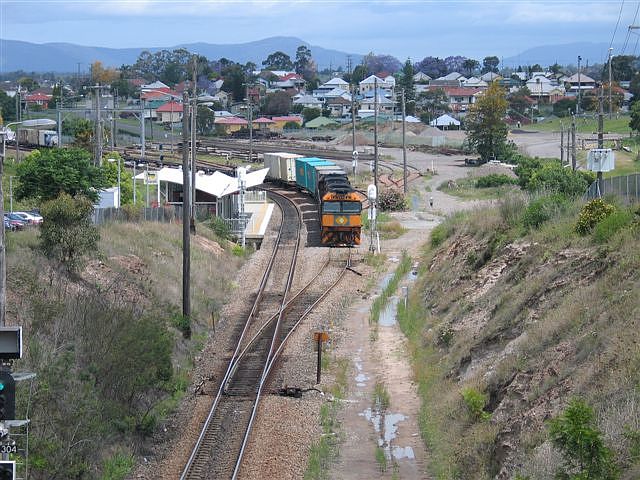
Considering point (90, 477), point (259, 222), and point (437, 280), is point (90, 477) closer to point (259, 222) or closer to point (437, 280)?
point (437, 280)

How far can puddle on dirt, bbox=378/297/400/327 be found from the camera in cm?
3472

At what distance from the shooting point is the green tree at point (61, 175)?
45344 millimetres

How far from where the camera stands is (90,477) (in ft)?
61.7

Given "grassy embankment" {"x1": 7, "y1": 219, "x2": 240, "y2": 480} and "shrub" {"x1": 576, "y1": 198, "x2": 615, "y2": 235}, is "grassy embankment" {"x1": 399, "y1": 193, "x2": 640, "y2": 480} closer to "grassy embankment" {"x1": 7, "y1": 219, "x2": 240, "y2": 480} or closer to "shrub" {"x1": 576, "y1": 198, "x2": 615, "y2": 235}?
"shrub" {"x1": 576, "y1": 198, "x2": 615, "y2": 235}

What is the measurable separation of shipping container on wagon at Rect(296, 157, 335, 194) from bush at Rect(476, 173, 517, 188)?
49.7ft

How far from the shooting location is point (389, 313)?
36.3 meters

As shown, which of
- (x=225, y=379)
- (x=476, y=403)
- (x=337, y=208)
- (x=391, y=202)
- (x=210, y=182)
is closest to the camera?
(x=476, y=403)

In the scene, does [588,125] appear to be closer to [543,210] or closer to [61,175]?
[61,175]

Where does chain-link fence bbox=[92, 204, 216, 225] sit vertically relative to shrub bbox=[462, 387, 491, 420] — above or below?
above

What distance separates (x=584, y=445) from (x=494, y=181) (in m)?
62.3

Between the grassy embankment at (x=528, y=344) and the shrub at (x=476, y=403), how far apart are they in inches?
1.1

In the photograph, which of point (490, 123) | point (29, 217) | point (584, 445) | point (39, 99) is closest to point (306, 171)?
point (29, 217)

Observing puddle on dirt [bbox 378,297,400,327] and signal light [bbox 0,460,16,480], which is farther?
puddle on dirt [bbox 378,297,400,327]

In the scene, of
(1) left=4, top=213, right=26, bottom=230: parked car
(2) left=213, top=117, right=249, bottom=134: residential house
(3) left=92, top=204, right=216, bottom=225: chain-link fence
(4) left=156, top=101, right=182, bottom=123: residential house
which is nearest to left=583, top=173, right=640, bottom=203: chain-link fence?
(3) left=92, top=204, right=216, bottom=225: chain-link fence
